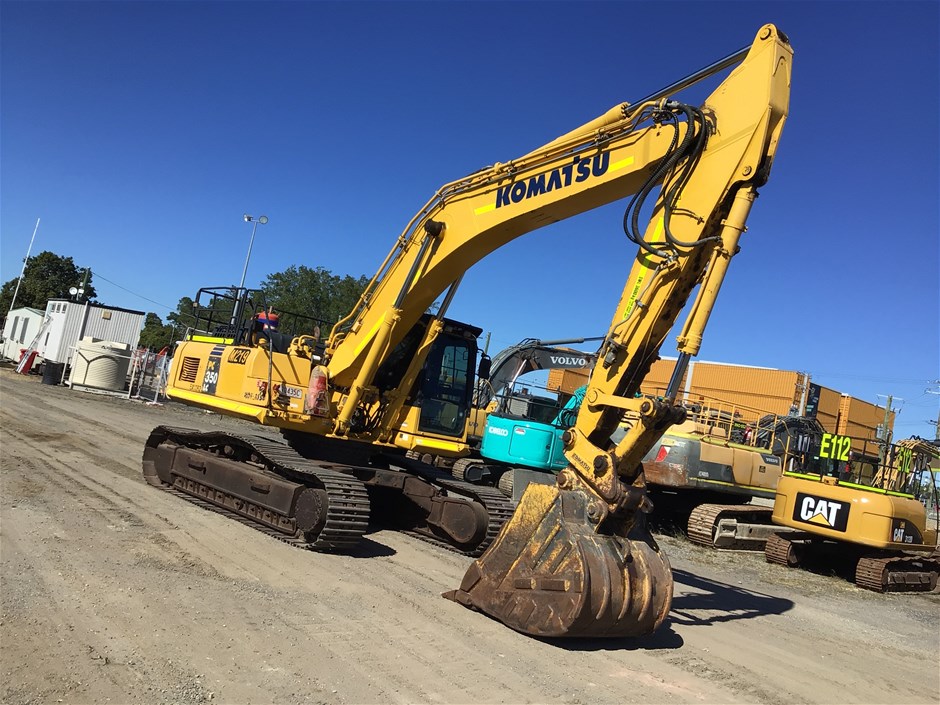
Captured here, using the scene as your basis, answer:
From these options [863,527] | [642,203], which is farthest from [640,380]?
[863,527]

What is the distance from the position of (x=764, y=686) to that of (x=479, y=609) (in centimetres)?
210

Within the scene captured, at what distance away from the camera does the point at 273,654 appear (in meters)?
4.13

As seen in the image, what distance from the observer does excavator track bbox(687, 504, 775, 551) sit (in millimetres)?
11719

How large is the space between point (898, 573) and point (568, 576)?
27.7 feet

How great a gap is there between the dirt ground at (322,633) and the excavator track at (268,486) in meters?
0.23

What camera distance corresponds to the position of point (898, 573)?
34.4ft

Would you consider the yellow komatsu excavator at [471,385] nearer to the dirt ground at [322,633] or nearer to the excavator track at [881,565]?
the dirt ground at [322,633]

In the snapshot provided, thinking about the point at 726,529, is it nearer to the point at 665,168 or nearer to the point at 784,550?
the point at 784,550

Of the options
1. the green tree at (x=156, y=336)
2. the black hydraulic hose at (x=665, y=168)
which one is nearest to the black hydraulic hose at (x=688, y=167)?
the black hydraulic hose at (x=665, y=168)

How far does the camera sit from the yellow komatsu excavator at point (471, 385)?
502cm

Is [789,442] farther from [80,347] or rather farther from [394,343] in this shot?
[80,347]

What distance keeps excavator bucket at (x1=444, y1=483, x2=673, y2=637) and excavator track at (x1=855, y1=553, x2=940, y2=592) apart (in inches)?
271

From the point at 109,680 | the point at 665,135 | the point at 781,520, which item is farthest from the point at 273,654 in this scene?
the point at 781,520

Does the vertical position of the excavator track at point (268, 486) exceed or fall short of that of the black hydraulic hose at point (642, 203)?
it falls short
